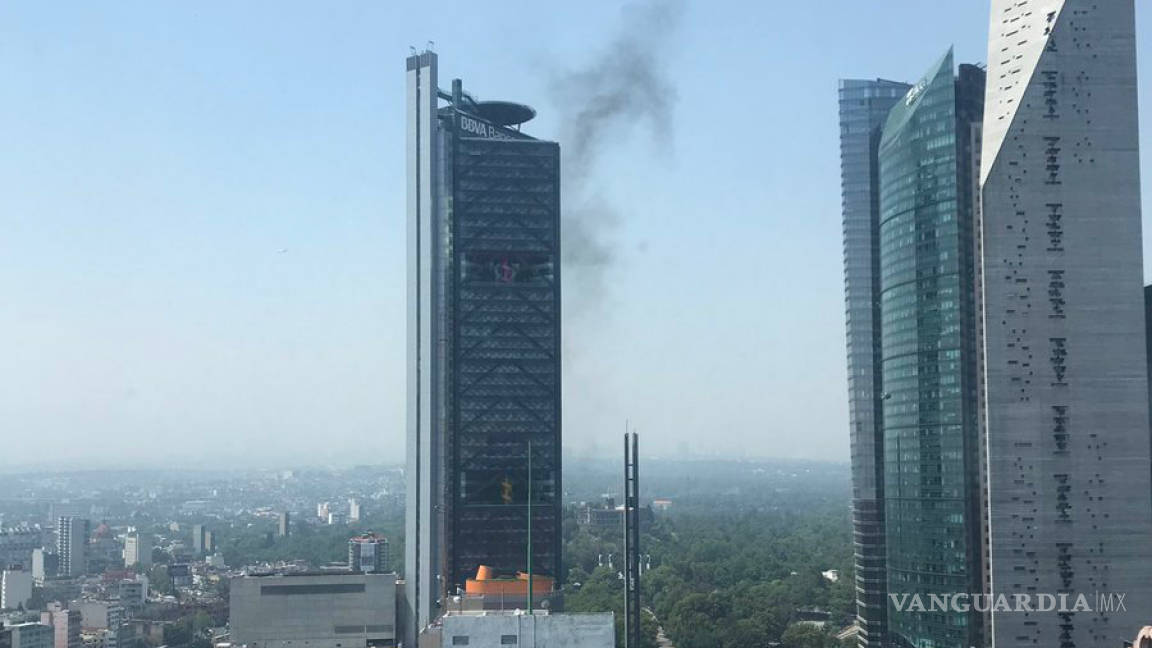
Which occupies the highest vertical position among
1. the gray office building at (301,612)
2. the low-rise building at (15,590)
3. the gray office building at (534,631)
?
the gray office building at (534,631)

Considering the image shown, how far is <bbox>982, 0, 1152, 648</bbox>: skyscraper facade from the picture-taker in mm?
52250

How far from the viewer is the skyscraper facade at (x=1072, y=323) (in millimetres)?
52250

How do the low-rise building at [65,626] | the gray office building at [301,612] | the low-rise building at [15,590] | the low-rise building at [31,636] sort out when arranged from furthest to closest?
the low-rise building at [15,590], the low-rise building at [65,626], the low-rise building at [31,636], the gray office building at [301,612]

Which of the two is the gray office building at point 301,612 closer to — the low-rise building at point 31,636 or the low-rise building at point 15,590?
the low-rise building at point 31,636

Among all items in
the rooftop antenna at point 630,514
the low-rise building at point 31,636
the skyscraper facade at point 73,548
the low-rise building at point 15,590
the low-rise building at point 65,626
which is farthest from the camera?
the skyscraper facade at point 73,548

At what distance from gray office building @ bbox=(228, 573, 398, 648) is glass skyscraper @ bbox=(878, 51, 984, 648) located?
88.8 feet

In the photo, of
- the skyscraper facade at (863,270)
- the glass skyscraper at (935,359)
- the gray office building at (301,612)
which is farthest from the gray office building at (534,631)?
the skyscraper facade at (863,270)

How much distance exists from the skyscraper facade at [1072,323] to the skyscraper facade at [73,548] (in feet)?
367

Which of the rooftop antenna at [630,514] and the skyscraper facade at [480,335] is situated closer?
the rooftop antenna at [630,514]

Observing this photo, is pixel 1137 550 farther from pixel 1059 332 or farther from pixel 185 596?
pixel 185 596

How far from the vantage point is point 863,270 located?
238 feet

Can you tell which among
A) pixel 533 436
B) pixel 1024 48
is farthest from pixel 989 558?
pixel 533 436

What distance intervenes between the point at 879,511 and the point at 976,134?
20.7 m

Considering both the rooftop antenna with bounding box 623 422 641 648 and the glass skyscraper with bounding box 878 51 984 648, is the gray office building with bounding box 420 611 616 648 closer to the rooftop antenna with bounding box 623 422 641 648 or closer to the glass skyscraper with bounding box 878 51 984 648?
the rooftop antenna with bounding box 623 422 641 648
